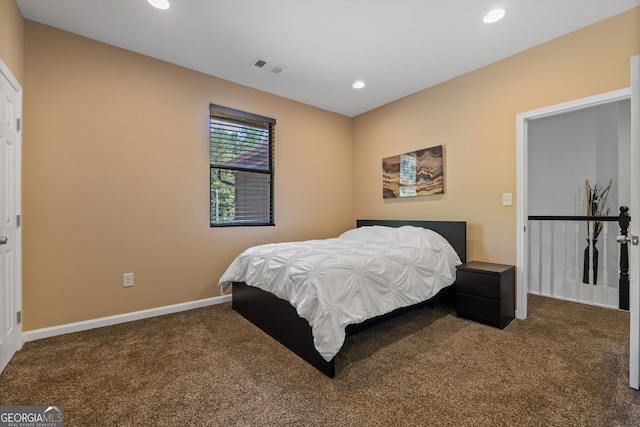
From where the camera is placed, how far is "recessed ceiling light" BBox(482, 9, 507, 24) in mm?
2246

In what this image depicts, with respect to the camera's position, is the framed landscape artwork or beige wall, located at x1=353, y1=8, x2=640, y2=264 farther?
the framed landscape artwork

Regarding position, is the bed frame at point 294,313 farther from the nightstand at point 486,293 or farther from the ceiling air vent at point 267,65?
the ceiling air vent at point 267,65

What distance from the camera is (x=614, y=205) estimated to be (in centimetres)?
363

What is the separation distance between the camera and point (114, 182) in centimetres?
271

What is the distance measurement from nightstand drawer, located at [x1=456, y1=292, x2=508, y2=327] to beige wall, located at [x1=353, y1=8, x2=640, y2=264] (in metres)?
0.59

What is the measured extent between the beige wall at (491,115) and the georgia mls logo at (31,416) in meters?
3.57

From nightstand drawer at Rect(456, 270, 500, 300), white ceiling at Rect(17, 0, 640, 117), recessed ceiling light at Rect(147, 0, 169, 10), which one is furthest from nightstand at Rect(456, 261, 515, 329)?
recessed ceiling light at Rect(147, 0, 169, 10)

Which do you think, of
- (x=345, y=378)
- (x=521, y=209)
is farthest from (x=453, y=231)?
(x=345, y=378)

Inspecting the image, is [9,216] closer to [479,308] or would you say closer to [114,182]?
[114,182]

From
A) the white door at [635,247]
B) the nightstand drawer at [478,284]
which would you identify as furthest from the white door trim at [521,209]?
the white door at [635,247]

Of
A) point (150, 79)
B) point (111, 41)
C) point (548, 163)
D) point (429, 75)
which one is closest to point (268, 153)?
point (150, 79)

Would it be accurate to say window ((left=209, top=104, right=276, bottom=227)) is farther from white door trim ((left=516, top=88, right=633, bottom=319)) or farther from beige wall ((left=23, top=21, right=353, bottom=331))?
white door trim ((left=516, top=88, right=633, bottom=319))

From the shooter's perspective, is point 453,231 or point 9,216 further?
point 453,231

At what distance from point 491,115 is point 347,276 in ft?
8.01
